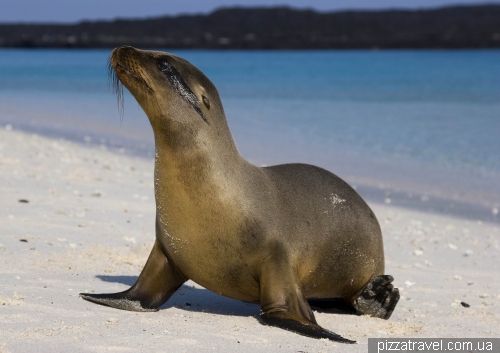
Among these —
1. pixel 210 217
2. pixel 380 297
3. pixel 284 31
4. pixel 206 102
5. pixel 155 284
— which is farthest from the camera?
pixel 284 31

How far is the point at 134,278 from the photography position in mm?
5988

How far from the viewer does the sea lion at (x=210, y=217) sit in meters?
4.85

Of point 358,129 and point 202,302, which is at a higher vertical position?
point 202,302

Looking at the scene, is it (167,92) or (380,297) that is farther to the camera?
(380,297)

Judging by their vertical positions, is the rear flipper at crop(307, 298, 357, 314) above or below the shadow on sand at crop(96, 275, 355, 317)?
below

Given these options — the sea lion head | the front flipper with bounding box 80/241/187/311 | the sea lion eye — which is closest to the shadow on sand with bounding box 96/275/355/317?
the front flipper with bounding box 80/241/187/311

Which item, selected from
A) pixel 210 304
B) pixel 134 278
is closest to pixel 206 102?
pixel 210 304

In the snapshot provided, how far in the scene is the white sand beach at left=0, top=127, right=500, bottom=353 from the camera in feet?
14.5

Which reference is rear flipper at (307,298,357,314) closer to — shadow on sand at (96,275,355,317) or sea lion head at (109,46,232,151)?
shadow on sand at (96,275,355,317)

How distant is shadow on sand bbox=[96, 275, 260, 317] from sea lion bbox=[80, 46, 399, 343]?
0.73 ft

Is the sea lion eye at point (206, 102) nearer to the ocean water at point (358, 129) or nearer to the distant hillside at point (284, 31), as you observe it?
the ocean water at point (358, 129)

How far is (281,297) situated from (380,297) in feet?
3.02

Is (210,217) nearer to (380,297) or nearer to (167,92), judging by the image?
(167,92)

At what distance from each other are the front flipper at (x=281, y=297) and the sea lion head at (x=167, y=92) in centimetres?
84
